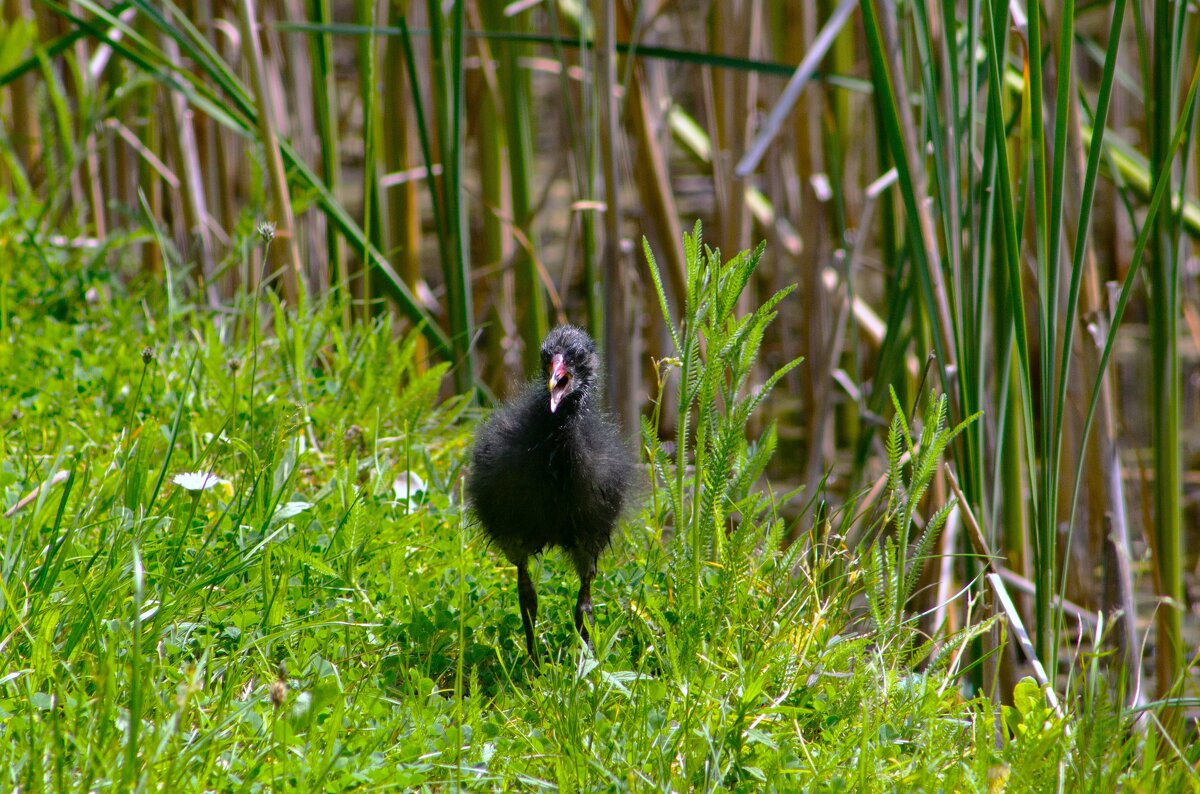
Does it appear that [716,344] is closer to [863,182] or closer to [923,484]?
[923,484]

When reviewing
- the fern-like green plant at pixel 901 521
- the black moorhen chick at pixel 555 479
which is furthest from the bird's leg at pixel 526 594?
the fern-like green plant at pixel 901 521

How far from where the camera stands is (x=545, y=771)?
185cm

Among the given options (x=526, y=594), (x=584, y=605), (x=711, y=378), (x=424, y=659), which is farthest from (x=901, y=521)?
(x=424, y=659)

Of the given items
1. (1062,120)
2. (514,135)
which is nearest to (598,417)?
(1062,120)

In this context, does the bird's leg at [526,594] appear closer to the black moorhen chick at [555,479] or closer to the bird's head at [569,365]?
the black moorhen chick at [555,479]

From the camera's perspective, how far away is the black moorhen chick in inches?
93.7

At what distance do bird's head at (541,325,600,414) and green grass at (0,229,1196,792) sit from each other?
0.92ft

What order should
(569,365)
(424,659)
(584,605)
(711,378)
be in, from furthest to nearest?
(569,365) < (584,605) < (424,659) < (711,378)

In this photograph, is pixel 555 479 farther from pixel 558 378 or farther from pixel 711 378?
pixel 711 378

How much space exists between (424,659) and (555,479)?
1.48 feet

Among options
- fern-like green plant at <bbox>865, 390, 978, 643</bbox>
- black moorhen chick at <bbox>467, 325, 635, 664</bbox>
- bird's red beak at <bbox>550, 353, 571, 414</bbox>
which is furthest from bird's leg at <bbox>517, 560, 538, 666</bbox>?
fern-like green plant at <bbox>865, 390, 978, 643</bbox>

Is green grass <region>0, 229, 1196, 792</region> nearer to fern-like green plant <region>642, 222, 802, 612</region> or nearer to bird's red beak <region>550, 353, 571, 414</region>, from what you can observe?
fern-like green plant <region>642, 222, 802, 612</region>

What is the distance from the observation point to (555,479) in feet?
7.93

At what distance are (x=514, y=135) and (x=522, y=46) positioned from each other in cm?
70
